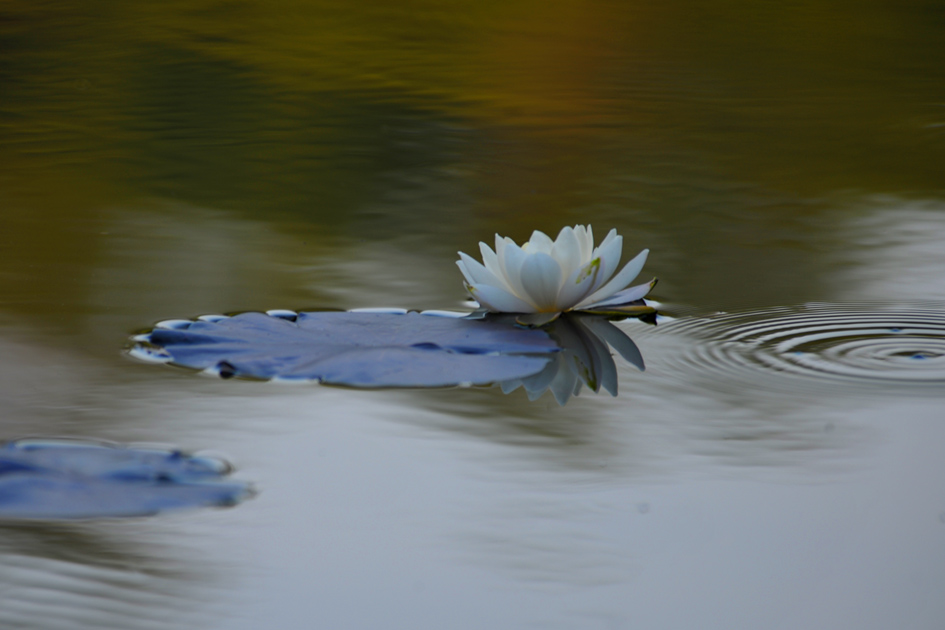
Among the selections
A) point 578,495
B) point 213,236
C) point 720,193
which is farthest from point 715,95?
point 578,495

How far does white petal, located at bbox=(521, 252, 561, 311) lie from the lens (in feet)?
4.85

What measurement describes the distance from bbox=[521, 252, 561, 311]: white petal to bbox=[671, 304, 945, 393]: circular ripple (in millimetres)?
195

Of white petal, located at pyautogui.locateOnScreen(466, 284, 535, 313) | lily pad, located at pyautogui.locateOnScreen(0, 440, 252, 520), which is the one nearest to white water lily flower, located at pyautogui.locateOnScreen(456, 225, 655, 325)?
white petal, located at pyautogui.locateOnScreen(466, 284, 535, 313)

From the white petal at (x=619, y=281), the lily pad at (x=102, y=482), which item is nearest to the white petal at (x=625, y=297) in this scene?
the white petal at (x=619, y=281)

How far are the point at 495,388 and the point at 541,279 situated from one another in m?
0.24

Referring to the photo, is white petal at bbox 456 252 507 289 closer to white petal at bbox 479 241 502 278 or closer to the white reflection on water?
white petal at bbox 479 241 502 278

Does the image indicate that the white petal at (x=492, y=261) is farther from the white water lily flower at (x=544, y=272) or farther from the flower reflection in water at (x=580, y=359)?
the flower reflection in water at (x=580, y=359)

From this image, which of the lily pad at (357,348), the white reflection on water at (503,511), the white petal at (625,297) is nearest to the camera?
the white reflection on water at (503,511)

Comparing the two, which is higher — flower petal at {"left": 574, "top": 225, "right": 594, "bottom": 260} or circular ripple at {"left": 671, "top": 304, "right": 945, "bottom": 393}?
flower petal at {"left": 574, "top": 225, "right": 594, "bottom": 260}

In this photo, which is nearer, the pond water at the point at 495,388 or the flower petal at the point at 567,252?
the pond water at the point at 495,388

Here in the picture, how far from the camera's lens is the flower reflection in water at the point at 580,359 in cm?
134

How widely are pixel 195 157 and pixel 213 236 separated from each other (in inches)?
33.7

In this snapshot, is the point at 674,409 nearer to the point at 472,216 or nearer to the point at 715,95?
the point at 472,216

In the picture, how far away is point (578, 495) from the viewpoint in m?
1.06
